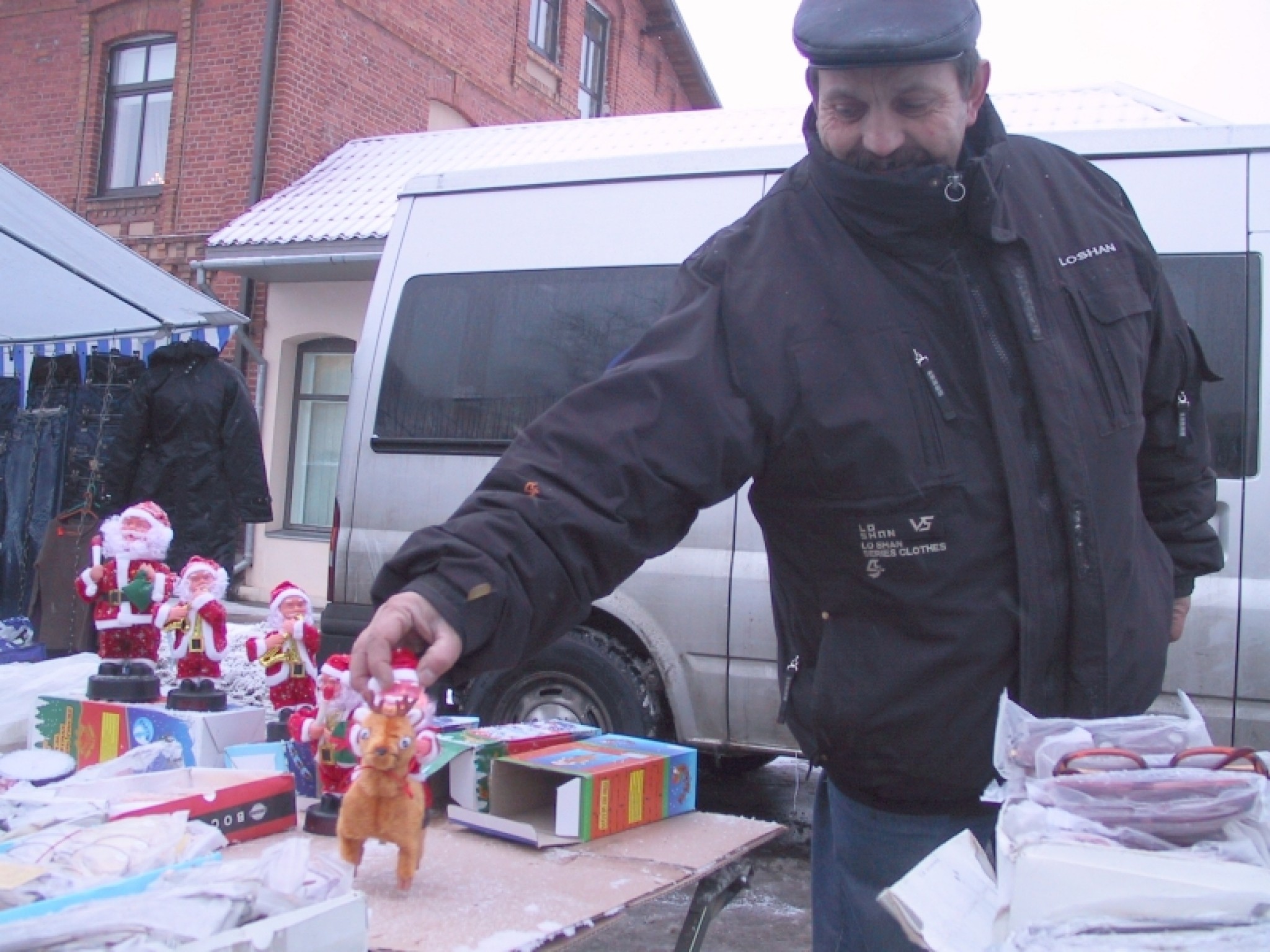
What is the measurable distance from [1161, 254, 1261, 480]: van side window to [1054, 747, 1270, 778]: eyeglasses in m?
2.95

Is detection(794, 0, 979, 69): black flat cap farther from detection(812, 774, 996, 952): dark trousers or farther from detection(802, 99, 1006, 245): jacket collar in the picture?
detection(812, 774, 996, 952): dark trousers

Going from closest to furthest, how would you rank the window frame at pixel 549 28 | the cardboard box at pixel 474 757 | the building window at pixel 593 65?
the cardboard box at pixel 474 757
the window frame at pixel 549 28
the building window at pixel 593 65

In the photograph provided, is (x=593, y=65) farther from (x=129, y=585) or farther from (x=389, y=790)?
(x=389, y=790)

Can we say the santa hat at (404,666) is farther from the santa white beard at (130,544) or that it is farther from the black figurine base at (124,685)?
the santa white beard at (130,544)

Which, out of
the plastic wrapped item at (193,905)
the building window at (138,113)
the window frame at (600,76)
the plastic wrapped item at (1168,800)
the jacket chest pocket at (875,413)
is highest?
the window frame at (600,76)

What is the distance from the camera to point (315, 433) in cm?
1208

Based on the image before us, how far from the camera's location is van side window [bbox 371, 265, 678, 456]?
4.69 meters

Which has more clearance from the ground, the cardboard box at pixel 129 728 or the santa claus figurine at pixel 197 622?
the santa claus figurine at pixel 197 622

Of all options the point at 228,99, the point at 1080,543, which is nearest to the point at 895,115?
the point at 1080,543

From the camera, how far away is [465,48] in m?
14.8

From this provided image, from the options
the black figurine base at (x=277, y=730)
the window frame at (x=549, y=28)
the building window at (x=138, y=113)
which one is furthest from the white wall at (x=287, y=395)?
the black figurine base at (x=277, y=730)

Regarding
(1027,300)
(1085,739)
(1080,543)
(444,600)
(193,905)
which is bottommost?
(193,905)

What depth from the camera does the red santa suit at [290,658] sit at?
315 centimetres

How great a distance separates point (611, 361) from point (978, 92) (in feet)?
7.69
